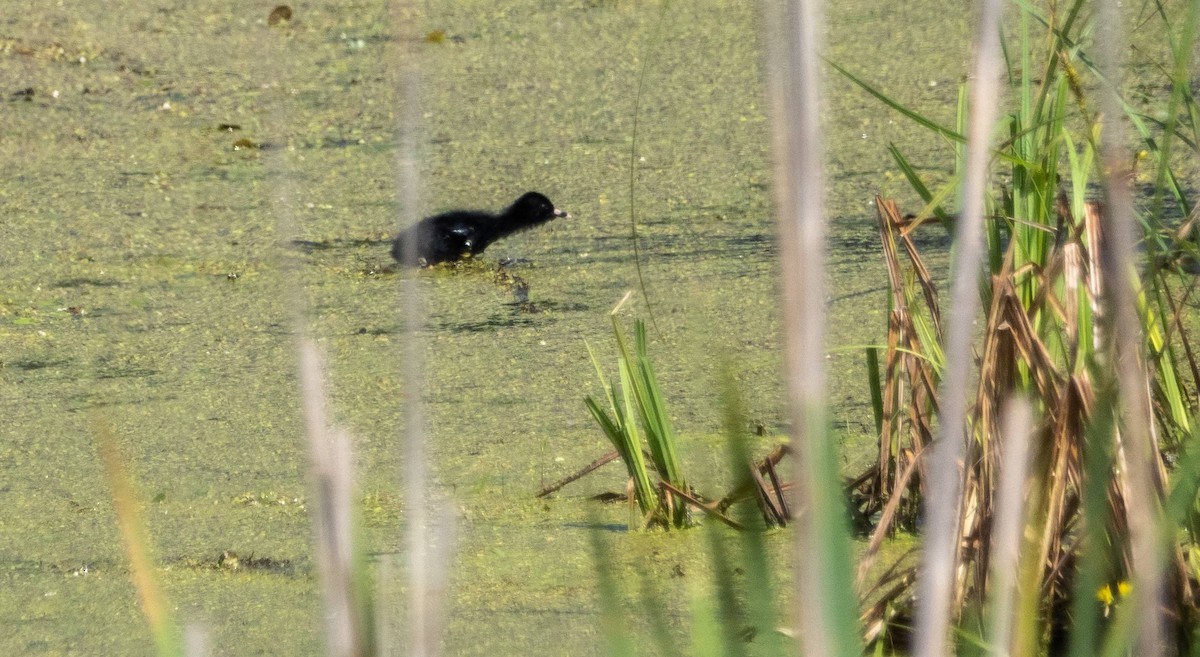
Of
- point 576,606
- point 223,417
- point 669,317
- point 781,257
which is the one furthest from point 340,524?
point 669,317

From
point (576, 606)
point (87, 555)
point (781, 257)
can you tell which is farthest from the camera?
point (87, 555)

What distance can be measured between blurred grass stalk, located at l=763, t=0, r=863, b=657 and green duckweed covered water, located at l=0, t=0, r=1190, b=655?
0.13 ft

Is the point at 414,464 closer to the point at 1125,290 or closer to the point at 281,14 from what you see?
the point at 1125,290

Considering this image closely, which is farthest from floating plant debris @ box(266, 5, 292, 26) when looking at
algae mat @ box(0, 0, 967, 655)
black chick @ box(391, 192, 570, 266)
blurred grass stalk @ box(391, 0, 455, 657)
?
blurred grass stalk @ box(391, 0, 455, 657)

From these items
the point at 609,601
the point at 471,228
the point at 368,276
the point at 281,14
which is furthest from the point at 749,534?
the point at 281,14

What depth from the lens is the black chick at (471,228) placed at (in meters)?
2.22

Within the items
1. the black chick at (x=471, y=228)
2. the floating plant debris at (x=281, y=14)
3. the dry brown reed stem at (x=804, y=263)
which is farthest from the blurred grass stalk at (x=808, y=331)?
the floating plant debris at (x=281, y=14)

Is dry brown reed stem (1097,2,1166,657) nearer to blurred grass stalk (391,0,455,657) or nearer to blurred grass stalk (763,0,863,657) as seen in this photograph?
blurred grass stalk (763,0,863,657)

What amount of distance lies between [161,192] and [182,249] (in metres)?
0.23

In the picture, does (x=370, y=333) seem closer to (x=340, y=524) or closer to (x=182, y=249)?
(x=182, y=249)

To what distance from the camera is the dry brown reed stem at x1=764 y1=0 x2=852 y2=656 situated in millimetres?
329

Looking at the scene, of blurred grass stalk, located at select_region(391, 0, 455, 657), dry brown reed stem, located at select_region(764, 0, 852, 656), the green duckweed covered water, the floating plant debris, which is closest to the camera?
dry brown reed stem, located at select_region(764, 0, 852, 656)

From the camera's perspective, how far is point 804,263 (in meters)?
0.34

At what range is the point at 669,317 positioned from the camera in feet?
6.38
